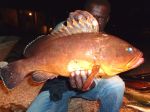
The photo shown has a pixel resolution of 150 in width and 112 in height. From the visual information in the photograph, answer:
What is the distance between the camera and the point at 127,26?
2039 centimetres

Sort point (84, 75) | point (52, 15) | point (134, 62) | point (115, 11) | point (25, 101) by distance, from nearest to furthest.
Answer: point (134, 62) < point (84, 75) < point (25, 101) < point (115, 11) < point (52, 15)

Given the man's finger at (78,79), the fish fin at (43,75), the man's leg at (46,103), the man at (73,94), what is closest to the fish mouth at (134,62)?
the man's finger at (78,79)

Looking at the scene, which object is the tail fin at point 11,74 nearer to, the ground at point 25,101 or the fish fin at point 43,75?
the fish fin at point 43,75

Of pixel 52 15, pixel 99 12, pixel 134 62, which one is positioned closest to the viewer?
pixel 134 62

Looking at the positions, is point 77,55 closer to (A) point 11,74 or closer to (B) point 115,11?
(A) point 11,74

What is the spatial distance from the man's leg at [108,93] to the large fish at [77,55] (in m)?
0.96

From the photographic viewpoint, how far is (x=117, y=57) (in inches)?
109

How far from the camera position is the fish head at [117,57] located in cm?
271

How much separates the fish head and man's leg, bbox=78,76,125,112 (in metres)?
0.98

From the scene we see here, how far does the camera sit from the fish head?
2.71 meters

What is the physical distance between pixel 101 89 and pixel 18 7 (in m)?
20.8

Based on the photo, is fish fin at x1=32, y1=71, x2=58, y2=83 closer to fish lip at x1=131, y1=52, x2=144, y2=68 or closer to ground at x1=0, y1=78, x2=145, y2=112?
fish lip at x1=131, y1=52, x2=144, y2=68

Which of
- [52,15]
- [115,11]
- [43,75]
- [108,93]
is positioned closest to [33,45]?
[43,75]

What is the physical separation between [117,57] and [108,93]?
105 cm
